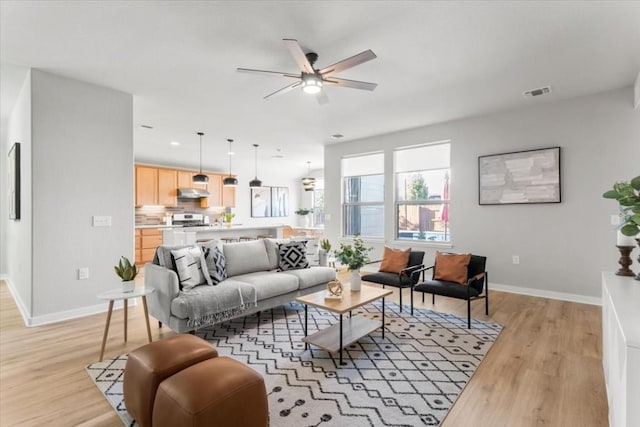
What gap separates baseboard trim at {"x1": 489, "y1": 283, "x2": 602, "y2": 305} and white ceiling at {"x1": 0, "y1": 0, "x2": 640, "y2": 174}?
8.88 ft

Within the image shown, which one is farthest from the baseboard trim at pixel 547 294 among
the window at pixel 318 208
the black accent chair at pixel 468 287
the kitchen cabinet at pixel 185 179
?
the kitchen cabinet at pixel 185 179

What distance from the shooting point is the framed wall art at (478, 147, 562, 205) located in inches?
173

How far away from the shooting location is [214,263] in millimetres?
3502

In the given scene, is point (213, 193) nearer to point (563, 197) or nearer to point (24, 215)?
point (24, 215)

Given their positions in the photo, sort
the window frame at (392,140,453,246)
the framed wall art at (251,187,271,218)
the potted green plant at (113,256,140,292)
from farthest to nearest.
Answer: the framed wall art at (251,187,271,218), the window frame at (392,140,453,246), the potted green plant at (113,256,140,292)

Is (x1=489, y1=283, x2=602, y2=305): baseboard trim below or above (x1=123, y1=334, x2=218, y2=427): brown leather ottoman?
below

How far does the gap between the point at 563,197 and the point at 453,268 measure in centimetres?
207

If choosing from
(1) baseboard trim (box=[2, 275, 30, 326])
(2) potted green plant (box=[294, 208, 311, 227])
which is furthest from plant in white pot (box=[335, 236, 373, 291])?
(2) potted green plant (box=[294, 208, 311, 227])

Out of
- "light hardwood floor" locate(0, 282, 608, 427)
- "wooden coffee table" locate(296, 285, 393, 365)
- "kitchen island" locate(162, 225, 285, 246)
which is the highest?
"kitchen island" locate(162, 225, 285, 246)

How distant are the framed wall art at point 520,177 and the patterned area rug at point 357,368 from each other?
7.16 ft

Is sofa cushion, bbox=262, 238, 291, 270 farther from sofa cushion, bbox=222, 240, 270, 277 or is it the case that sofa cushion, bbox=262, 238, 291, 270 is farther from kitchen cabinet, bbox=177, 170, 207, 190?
kitchen cabinet, bbox=177, 170, 207, 190

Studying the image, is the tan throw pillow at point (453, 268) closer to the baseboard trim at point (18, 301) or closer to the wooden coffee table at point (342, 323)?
the wooden coffee table at point (342, 323)

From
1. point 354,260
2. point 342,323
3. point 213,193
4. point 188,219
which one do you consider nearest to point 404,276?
point 354,260

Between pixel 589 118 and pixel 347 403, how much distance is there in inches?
185
